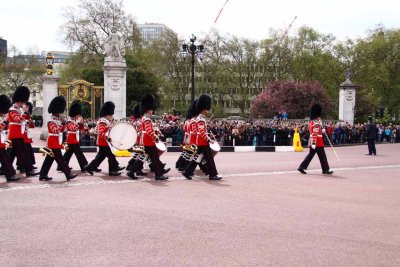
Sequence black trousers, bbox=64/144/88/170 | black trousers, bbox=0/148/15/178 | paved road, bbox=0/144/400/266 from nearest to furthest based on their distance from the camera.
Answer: paved road, bbox=0/144/400/266
black trousers, bbox=0/148/15/178
black trousers, bbox=64/144/88/170

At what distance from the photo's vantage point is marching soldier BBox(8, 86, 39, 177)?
1079 centimetres

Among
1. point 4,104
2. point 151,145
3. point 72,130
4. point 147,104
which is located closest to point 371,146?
point 147,104

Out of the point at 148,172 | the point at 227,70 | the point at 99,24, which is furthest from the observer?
the point at 227,70

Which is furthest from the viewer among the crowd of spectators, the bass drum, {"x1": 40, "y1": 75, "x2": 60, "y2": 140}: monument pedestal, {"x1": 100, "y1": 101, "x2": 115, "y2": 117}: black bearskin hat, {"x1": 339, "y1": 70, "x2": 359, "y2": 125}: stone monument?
{"x1": 339, "y1": 70, "x2": 359, "y2": 125}: stone monument

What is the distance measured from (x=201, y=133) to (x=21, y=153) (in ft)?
12.5

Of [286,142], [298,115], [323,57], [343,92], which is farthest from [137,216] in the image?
[323,57]

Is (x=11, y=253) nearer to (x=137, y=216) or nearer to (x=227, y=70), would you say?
(x=137, y=216)

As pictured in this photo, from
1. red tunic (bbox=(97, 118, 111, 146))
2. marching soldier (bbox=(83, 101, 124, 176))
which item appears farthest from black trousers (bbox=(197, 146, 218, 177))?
red tunic (bbox=(97, 118, 111, 146))

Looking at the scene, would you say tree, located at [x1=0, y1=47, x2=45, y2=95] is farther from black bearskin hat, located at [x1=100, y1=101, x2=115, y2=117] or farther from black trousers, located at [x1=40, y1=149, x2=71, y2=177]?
black trousers, located at [x1=40, y1=149, x2=71, y2=177]

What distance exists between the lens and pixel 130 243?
5797mm

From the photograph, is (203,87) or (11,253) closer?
(11,253)

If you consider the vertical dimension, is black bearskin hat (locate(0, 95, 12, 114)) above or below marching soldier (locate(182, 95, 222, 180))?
above

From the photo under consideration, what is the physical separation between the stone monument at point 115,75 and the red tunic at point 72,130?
11451mm

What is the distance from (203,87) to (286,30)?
11.5 m
